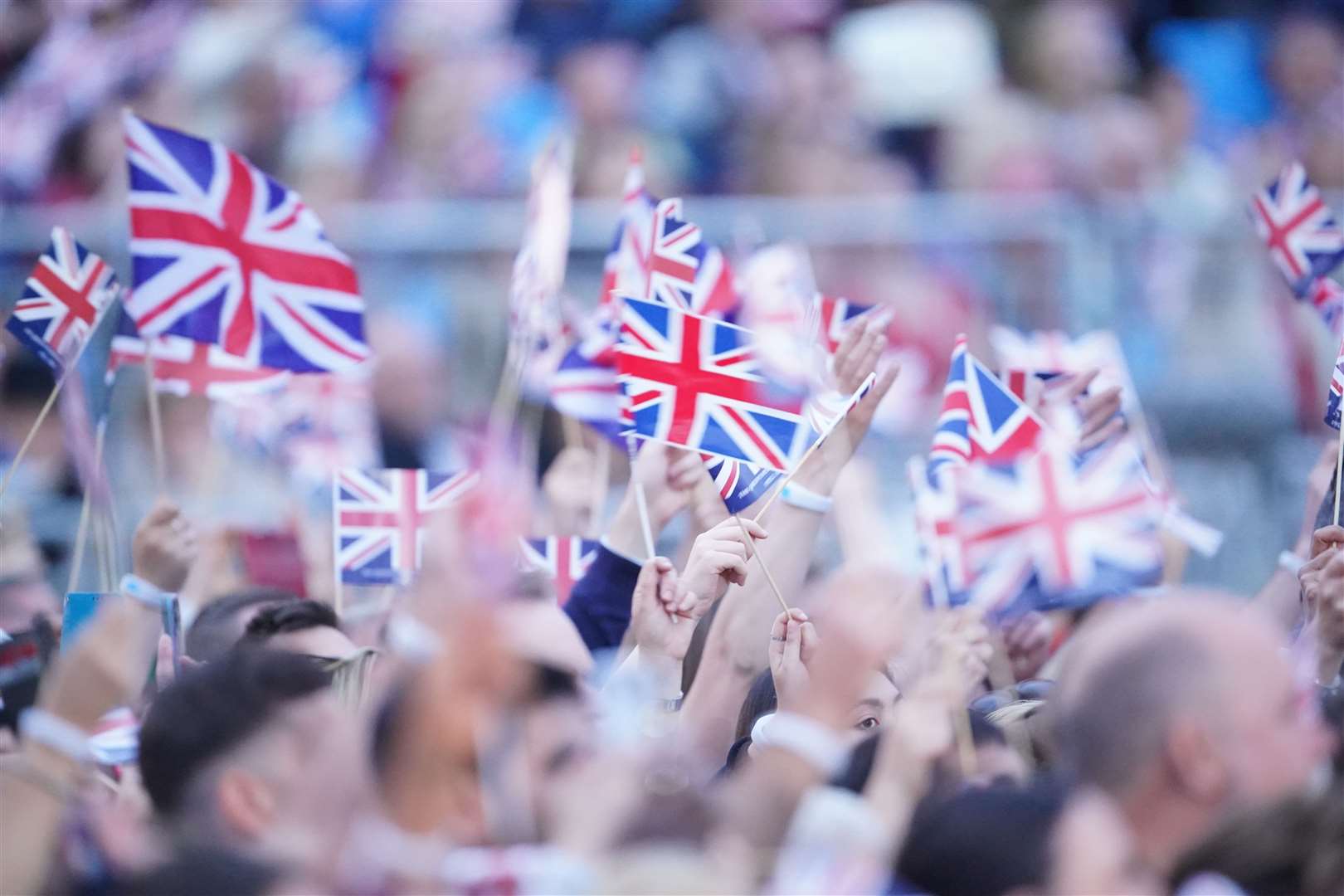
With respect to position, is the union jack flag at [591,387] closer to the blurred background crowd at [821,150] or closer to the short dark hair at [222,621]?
the short dark hair at [222,621]

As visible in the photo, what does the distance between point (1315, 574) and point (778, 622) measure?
→ 46.4 inches

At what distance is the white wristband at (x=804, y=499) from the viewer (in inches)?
197

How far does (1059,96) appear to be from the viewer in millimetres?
11227

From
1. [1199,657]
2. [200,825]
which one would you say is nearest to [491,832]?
[200,825]

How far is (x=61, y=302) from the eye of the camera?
5.77m

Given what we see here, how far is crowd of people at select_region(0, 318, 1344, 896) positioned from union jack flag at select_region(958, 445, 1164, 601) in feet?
1.31

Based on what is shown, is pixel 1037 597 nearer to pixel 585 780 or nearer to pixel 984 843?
pixel 984 843

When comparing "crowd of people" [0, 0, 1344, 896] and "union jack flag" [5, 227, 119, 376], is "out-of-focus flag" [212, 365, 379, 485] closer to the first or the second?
"crowd of people" [0, 0, 1344, 896]

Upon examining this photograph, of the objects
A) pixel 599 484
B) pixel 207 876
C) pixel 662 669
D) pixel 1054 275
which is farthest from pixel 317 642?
pixel 1054 275

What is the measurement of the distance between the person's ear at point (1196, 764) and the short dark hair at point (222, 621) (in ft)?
8.31

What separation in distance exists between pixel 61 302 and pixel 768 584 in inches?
86.3

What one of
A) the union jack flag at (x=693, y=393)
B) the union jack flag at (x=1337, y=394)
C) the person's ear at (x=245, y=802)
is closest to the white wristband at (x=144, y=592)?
the union jack flag at (x=693, y=393)

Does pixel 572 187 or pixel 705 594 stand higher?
pixel 572 187

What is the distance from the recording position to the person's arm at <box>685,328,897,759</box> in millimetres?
4785
